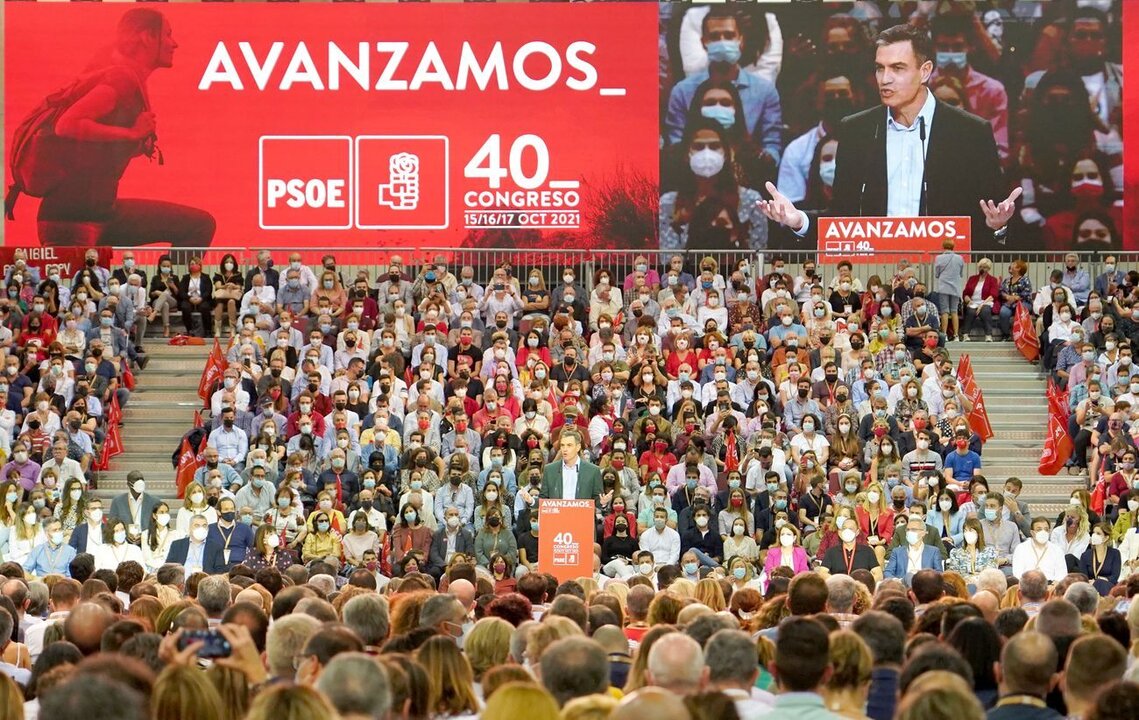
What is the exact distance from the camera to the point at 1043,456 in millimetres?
24922

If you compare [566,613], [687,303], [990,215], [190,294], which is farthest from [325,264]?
[566,613]

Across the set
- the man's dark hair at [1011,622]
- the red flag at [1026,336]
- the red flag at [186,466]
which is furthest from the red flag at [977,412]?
the man's dark hair at [1011,622]

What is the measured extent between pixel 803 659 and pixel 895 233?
80.8 ft

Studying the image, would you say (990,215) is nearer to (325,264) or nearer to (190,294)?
(325,264)

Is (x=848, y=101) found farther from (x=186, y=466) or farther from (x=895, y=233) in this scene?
(x=186, y=466)

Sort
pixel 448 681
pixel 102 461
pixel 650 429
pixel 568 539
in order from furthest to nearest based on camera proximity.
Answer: pixel 102 461, pixel 650 429, pixel 568 539, pixel 448 681

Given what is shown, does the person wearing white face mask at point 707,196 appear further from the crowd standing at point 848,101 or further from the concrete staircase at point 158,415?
the concrete staircase at point 158,415

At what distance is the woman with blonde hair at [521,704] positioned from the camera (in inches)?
235

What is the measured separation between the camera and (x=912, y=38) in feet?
102

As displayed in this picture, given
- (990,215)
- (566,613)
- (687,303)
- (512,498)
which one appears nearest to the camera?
(566,613)

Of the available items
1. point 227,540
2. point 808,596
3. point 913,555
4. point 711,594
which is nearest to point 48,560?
point 227,540

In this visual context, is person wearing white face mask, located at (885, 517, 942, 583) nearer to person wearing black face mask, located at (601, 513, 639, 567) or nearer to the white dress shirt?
person wearing black face mask, located at (601, 513, 639, 567)

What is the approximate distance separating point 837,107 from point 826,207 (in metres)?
1.66

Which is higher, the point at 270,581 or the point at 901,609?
the point at 901,609
